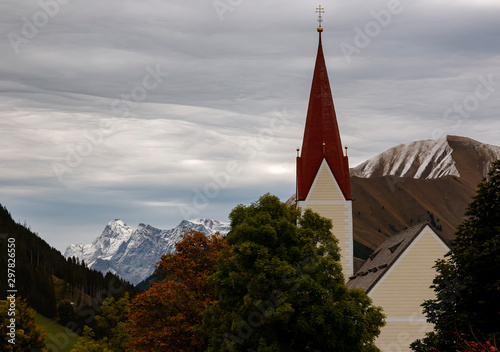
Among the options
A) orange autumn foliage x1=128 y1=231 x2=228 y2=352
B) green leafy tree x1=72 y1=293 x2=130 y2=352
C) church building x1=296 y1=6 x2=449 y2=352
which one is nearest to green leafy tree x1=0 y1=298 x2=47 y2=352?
green leafy tree x1=72 y1=293 x2=130 y2=352

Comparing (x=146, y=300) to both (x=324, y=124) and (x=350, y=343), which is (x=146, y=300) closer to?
(x=350, y=343)

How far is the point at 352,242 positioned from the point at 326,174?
538 cm

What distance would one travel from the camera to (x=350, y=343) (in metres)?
29.1

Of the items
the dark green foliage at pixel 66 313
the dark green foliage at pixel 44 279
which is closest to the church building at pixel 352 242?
the dark green foliage at pixel 44 279

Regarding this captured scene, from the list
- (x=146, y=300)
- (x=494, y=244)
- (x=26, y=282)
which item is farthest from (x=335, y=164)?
(x=26, y=282)

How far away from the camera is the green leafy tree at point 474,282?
965 inches

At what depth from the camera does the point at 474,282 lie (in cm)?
2544

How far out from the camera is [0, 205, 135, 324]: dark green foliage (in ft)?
531

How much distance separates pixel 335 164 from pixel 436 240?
37.7ft

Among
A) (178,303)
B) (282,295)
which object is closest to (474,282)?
(282,295)

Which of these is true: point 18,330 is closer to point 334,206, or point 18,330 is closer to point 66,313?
point 334,206

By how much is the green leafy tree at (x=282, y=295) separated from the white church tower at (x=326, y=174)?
18.3 meters

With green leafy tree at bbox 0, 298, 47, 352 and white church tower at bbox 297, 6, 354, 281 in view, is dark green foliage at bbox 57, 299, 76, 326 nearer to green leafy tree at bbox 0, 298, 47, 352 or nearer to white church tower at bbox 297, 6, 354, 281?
green leafy tree at bbox 0, 298, 47, 352

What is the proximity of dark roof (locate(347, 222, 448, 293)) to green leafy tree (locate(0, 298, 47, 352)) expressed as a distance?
2884 centimetres
